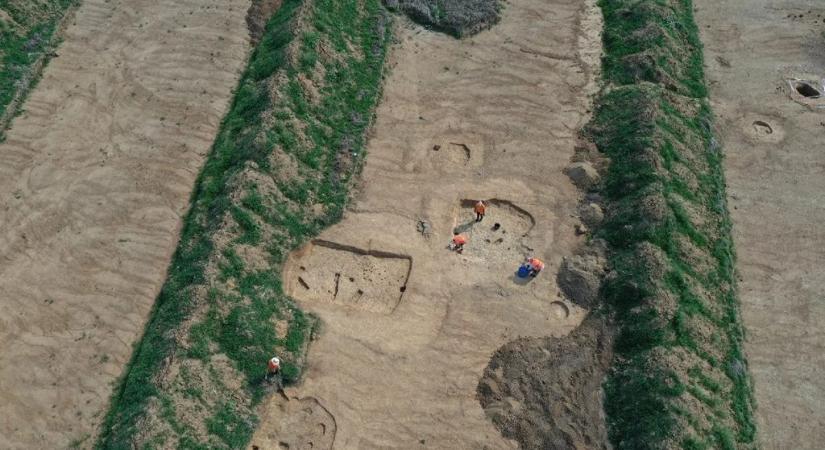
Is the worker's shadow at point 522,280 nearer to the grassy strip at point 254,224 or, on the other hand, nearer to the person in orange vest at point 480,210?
the person in orange vest at point 480,210

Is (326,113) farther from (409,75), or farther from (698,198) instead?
(698,198)

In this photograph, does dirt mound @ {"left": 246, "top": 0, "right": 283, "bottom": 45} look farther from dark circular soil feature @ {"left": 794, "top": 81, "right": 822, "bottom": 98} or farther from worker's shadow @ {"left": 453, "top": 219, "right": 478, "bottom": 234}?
dark circular soil feature @ {"left": 794, "top": 81, "right": 822, "bottom": 98}

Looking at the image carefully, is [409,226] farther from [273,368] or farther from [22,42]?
[22,42]

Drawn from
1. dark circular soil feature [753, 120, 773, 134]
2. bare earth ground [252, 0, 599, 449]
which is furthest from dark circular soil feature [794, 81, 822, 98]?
bare earth ground [252, 0, 599, 449]

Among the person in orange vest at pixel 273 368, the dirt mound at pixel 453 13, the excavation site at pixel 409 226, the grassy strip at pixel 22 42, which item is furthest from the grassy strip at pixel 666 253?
the grassy strip at pixel 22 42

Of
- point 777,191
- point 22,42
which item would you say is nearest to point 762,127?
point 777,191

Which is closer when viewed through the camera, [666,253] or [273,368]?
[273,368]
